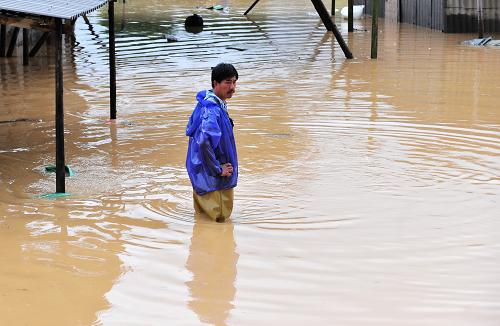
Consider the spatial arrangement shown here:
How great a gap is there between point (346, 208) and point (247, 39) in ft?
52.8

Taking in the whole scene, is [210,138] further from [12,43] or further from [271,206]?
[12,43]

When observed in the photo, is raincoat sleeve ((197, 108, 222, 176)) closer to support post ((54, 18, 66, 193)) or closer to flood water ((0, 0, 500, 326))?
flood water ((0, 0, 500, 326))

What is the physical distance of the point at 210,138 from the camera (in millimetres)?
6633

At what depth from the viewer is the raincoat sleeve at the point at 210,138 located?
21.7 feet

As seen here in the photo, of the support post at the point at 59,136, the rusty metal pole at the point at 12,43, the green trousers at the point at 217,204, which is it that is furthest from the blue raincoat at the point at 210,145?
the rusty metal pole at the point at 12,43

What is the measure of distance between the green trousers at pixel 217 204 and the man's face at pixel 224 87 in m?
0.76

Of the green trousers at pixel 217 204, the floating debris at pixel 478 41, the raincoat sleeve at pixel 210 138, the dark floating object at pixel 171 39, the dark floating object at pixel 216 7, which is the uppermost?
the dark floating object at pixel 216 7

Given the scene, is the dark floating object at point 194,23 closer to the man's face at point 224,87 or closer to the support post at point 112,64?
the support post at point 112,64

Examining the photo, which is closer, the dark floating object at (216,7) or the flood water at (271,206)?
the flood water at (271,206)

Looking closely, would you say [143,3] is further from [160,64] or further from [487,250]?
[487,250]

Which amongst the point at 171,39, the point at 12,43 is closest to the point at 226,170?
the point at 12,43

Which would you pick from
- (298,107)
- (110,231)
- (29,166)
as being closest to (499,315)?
(110,231)

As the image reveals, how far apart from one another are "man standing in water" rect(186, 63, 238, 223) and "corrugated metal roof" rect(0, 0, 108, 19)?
166cm

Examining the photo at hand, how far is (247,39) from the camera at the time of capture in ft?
76.1
